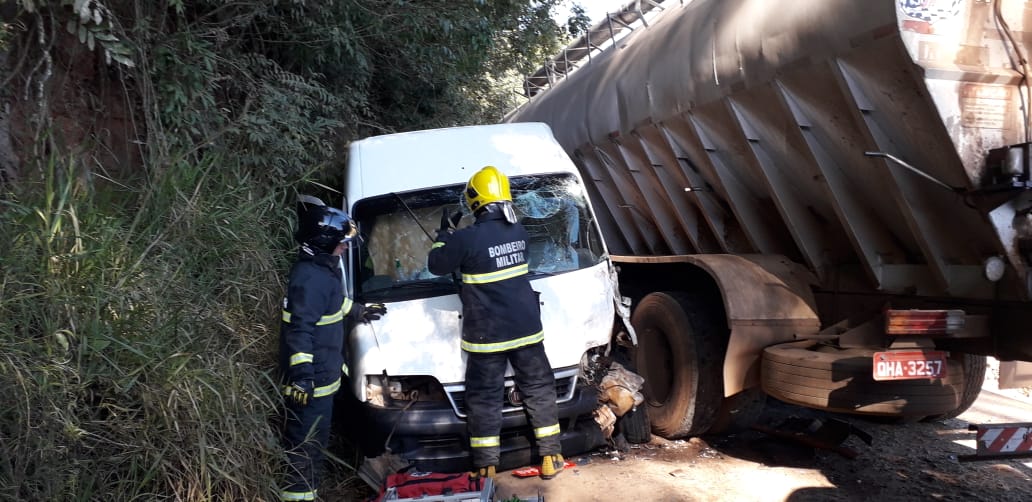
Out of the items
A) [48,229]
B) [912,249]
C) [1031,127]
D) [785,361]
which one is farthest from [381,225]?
[1031,127]

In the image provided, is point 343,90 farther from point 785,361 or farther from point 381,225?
point 785,361

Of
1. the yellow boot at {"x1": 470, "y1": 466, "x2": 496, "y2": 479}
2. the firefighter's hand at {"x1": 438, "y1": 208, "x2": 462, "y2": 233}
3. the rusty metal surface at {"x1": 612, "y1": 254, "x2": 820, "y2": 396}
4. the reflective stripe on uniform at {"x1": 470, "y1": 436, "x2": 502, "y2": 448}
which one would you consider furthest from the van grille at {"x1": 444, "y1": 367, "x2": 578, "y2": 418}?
the rusty metal surface at {"x1": 612, "y1": 254, "x2": 820, "y2": 396}

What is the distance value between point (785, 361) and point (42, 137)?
172 inches

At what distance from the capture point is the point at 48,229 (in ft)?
10.7

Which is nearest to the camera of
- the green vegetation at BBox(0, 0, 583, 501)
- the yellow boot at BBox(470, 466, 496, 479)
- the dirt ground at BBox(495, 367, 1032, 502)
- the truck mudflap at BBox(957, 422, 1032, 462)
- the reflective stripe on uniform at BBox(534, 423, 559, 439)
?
the green vegetation at BBox(0, 0, 583, 501)

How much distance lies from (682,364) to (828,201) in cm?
154

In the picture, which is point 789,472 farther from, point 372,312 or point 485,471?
point 372,312

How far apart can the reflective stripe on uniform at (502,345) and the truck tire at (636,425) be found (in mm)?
1280

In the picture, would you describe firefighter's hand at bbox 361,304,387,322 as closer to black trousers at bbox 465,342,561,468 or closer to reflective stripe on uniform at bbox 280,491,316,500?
black trousers at bbox 465,342,561,468

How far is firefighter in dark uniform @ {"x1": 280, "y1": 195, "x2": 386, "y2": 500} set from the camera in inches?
140

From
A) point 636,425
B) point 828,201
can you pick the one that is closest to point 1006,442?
point 828,201

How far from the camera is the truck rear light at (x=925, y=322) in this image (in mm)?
3445

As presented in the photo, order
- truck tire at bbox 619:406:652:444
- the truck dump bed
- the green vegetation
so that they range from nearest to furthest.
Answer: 1. the green vegetation
2. the truck dump bed
3. truck tire at bbox 619:406:652:444

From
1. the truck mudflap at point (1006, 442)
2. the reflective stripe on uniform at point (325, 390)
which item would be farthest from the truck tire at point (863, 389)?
the reflective stripe on uniform at point (325, 390)
